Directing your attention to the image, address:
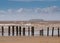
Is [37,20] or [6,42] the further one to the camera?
[37,20]

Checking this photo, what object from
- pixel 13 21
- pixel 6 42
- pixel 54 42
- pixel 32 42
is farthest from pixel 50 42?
pixel 13 21

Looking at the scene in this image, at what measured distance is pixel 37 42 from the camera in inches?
570

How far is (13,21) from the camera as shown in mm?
47219

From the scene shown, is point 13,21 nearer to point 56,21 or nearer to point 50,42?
point 56,21

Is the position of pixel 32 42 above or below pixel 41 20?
above

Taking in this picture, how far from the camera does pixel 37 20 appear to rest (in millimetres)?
49781

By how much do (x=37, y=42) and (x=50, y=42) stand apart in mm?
944

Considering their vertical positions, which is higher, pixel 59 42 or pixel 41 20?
pixel 59 42

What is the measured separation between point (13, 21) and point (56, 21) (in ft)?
31.3

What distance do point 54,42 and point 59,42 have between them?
35 centimetres

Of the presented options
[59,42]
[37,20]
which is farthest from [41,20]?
[59,42]

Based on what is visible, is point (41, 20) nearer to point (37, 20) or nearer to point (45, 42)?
point (37, 20)

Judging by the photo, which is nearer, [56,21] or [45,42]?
[45,42]

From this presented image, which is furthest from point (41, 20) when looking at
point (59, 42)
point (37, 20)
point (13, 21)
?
point (59, 42)
